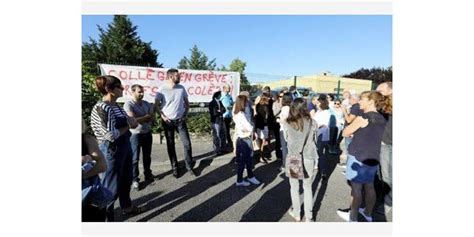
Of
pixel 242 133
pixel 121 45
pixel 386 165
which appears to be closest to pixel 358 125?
pixel 386 165

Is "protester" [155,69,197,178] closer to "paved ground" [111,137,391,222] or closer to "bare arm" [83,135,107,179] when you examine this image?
"paved ground" [111,137,391,222]

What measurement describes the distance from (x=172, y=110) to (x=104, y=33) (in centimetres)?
2475

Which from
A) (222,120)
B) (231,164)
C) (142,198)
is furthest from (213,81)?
(142,198)

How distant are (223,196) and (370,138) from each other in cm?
203

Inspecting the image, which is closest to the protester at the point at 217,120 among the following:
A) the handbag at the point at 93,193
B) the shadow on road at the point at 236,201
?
the shadow on road at the point at 236,201

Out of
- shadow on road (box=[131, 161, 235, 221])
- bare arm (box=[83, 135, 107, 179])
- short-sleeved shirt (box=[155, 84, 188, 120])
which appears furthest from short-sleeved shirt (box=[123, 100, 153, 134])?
bare arm (box=[83, 135, 107, 179])

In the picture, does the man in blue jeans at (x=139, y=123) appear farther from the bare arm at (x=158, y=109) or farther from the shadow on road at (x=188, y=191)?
the shadow on road at (x=188, y=191)

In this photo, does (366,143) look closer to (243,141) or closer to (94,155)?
(243,141)

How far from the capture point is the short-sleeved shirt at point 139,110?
10.8 ft

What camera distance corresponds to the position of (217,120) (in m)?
5.28

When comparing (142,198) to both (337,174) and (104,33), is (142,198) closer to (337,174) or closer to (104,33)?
(337,174)

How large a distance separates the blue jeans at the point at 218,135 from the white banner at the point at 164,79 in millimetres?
2161

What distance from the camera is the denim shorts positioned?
8.53ft

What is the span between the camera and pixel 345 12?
8.20ft
